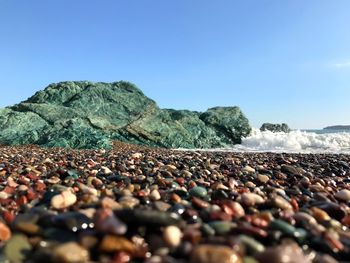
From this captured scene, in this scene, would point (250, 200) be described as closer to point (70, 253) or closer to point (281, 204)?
point (281, 204)

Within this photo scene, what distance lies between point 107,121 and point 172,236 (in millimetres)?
18668

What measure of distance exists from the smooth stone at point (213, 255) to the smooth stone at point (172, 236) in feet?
0.68

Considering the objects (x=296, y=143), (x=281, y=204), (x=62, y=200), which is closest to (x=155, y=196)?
(x=62, y=200)

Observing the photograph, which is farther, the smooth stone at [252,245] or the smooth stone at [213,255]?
the smooth stone at [252,245]

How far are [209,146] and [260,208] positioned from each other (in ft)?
58.7

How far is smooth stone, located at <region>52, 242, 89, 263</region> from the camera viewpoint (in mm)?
1812

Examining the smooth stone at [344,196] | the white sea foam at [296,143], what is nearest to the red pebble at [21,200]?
the smooth stone at [344,196]

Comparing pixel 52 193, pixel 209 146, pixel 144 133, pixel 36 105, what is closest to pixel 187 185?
pixel 52 193

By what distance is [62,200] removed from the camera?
118 inches

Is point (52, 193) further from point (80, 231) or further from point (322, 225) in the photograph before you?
point (322, 225)

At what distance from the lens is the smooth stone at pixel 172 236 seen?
2049 mm

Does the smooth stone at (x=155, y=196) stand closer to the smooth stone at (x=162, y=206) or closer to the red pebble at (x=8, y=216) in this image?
the smooth stone at (x=162, y=206)

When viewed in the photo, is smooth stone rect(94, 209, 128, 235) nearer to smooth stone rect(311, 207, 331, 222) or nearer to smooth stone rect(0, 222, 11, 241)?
smooth stone rect(0, 222, 11, 241)

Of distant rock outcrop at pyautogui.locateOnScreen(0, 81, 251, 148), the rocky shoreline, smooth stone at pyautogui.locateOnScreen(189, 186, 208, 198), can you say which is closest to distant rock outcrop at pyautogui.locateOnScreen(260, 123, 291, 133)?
distant rock outcrop at pyautogui.locateOnScreen(0, 81, 251, 148)
